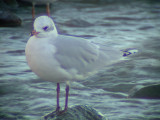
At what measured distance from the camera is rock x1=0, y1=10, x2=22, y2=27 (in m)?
8.85

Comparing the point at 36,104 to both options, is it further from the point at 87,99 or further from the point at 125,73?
the point at 125,73

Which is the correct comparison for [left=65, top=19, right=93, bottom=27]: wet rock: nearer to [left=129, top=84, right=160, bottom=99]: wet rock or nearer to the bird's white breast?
[left=129, top=84, right=160, bottom=99]: wet rock

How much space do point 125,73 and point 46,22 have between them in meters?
2.78

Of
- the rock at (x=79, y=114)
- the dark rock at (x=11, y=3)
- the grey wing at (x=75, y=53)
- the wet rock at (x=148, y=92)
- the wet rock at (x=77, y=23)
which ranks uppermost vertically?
the dark rock at (x=11, y=3)

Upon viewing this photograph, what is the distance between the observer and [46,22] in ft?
9.91

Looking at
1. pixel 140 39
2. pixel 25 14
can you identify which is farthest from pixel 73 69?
pixel 25 14

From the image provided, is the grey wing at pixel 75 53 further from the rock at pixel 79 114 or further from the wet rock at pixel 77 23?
the wet rock at pixel 77 23

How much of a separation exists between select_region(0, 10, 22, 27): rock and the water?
21 cm

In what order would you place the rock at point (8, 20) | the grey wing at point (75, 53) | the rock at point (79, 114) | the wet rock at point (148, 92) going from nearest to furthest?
the grey wing at point (75, 53)
the rock at point (79, 114)
the wet rock at point (148, 92)
the rock at point (8, 20)

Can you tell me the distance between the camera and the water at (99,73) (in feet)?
13.5

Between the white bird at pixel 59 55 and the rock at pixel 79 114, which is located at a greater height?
the white bird at pixel 59 55

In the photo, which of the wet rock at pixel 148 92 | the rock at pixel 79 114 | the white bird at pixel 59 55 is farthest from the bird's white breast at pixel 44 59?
the wet rock at pixel 148 92

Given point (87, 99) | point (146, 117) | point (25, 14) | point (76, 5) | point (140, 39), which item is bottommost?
point (146, 117)

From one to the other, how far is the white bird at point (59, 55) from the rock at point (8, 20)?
5825 millimetres
